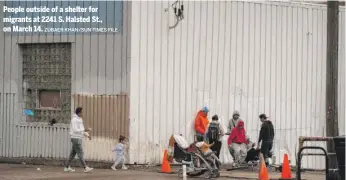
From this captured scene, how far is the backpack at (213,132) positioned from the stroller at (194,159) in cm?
211

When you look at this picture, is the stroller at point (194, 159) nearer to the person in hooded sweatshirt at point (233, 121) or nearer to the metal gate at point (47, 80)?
the person in hooded sweatshirt at point (233, 121)

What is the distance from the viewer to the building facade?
2188cm

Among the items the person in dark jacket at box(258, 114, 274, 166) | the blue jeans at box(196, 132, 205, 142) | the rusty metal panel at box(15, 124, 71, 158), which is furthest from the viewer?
the rusty metal panel at box(15, 124, 71, 158)

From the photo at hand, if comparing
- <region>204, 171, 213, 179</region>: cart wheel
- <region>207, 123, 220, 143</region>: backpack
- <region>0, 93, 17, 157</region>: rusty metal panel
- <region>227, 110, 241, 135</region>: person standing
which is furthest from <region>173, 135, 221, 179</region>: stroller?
<region>0, 93, 17, 157</region>: rusty metal panel

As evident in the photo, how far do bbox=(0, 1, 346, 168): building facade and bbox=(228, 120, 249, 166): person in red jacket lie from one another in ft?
4.48

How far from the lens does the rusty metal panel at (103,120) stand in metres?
21.9

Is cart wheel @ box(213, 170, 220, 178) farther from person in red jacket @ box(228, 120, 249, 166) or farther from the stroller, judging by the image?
person in red jacket @ box(228, 120, 249, 166)

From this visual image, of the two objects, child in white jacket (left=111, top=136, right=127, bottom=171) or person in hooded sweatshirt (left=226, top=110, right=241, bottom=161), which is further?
person in hooded sweatshirt (left=226, top=110, right=241, bottom=161)

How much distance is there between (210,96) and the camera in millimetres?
23219

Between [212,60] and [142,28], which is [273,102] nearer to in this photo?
[212,60]

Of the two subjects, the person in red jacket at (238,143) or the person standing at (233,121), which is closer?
the person in red jacket at (238,143)

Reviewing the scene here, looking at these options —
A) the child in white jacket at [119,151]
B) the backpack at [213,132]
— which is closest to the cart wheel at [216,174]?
the backpack at [213,132]

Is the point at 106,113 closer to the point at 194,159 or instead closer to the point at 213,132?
the point at 213,132

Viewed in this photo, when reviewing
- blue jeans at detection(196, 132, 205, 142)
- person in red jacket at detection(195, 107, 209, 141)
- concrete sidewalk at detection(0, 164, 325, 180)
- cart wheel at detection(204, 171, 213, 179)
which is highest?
person in red jacket at detection(195, 107, 209, 141)
